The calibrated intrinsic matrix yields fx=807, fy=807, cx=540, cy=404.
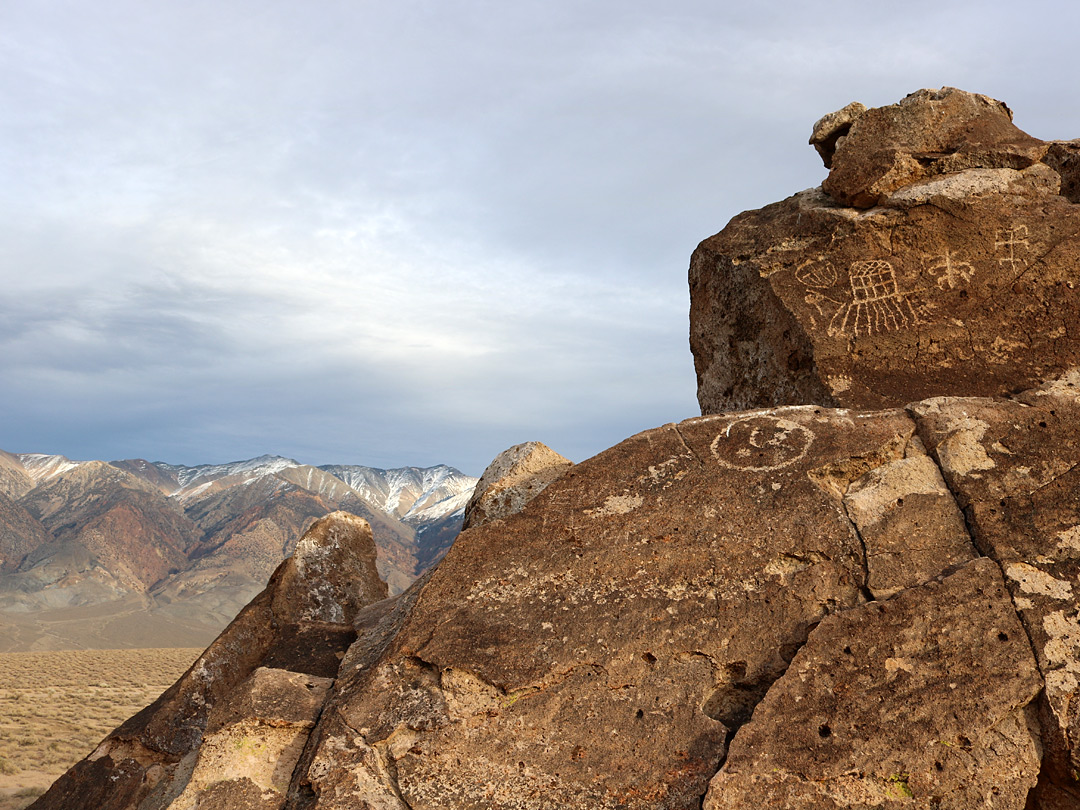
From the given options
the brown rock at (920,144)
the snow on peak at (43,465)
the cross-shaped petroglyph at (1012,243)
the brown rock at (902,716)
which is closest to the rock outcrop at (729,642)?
the brown rock at (902,716)

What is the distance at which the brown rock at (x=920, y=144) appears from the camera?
269 inches

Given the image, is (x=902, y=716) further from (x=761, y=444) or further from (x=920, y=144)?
(x=920, y=144)

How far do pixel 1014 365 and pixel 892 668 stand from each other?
10.1 feet

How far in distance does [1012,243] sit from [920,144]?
1.40m

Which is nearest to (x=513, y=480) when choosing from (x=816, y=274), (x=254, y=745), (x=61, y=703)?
(x=254, y=745)

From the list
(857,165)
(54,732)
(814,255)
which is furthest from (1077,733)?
(54,732)

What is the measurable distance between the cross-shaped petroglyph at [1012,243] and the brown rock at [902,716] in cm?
318

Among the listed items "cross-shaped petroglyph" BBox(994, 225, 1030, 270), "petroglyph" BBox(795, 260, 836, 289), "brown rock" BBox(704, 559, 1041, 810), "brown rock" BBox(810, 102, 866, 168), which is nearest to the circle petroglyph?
"brown rock" BBox(704, 559, 1041, 810)

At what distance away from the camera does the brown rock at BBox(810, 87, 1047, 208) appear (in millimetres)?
6828

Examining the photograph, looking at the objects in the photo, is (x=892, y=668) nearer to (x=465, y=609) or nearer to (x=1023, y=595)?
(x=1023, y=595)

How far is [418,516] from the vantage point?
509ft

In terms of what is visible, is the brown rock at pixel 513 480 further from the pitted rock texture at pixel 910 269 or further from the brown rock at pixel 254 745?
the pitted rock texture at pixel 910 269

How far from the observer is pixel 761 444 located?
5.03 meters

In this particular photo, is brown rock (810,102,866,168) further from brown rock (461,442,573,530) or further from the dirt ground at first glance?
the dirt ground
